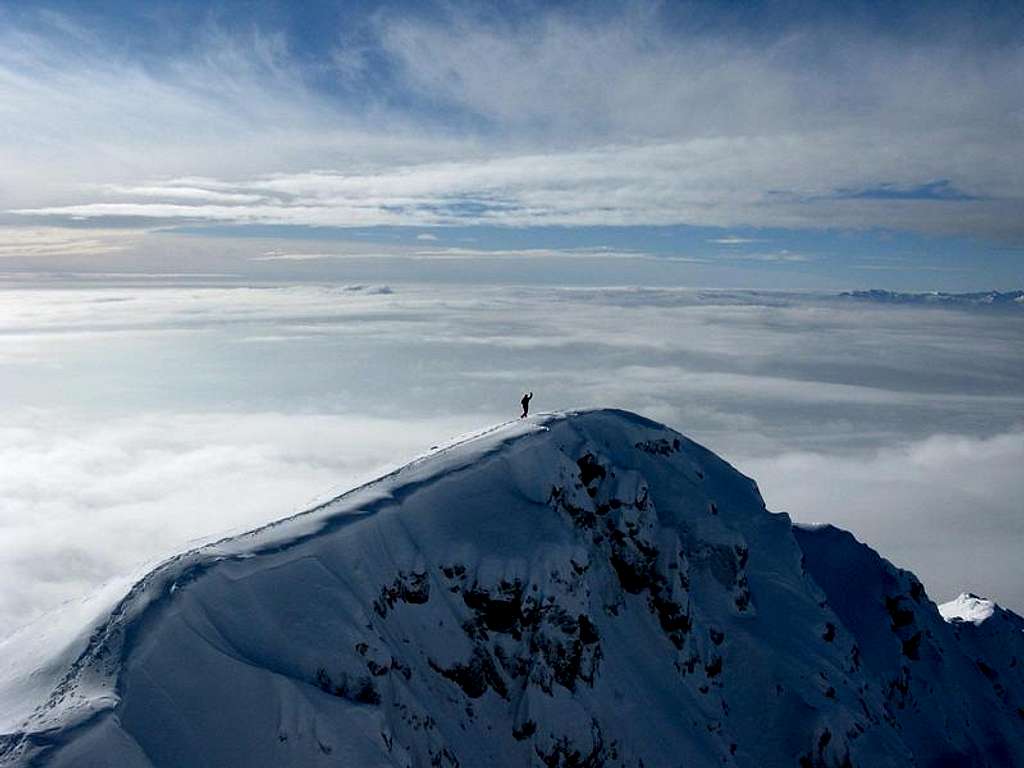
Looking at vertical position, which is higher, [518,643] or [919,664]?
[518,643]

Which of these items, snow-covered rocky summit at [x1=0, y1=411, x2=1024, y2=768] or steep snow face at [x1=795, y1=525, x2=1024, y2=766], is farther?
steep snow face at [x1=795, y1=525, x2=1024, y2=766]

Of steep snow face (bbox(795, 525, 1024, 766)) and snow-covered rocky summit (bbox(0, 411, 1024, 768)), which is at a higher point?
snow-covered rocky summit (bbox(0, 411, 1024, 768))

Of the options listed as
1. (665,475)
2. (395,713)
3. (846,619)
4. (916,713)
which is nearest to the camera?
(395,713)

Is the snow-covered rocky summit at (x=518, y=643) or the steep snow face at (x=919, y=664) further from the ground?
the snow-covered rocky summit at (x=518, y=643)

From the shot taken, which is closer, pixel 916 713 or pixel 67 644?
pixel 67 644

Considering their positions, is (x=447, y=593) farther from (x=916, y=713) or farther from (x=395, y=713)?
(x=916, y=713)

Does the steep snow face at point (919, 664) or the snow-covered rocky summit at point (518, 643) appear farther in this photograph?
the steep snow face at point (919, 664)

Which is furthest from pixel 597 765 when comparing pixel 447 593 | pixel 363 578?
pixel 363 578

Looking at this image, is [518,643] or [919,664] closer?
[518,643]
